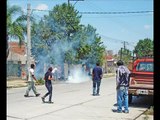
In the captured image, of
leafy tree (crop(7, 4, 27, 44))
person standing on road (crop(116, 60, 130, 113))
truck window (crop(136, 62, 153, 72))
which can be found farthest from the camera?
leafy tree (crop(7, 4, 27, 44))

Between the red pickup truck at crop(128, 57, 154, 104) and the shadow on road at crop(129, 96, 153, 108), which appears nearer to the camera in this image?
the red pickup truck at crop(128, 57, 154, 104)

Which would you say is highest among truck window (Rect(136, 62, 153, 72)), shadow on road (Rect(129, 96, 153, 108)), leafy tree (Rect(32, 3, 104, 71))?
leafy tree (Rect(32, 3, 104, 71))

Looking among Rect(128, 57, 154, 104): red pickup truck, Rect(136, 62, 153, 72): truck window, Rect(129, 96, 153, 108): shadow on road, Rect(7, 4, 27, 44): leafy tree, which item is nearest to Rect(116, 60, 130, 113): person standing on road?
Rect(128, 57, 154, 104): red pickup truck

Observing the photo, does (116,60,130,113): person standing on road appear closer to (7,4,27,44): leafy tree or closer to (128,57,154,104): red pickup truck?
(128,57,154,104): red pickup truck

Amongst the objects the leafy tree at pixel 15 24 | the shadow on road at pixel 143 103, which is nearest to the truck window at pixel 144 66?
the shadow on road at pixel 143 103

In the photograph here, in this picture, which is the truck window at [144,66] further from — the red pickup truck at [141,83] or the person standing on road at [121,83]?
the person standing on road at [121,83]

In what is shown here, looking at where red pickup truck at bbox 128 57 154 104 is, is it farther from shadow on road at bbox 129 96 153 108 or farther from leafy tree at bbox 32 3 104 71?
leafy tree at bbox 32 3 104 71

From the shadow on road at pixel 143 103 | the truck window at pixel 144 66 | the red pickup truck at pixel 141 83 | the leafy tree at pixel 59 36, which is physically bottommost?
the shadow on road at pixel 143 103

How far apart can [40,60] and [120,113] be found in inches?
1099

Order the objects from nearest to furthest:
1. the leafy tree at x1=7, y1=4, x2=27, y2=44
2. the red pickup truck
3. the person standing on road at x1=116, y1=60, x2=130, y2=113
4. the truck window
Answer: the person standing on road at x1=116, y1=60, x2=130, y2=113 → the red pickup truck → the truck window → the leafy tree at x1=7, y1=4, x2=27, y2=44

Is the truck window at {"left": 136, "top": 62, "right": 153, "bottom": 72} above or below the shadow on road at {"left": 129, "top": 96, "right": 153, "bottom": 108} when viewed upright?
above

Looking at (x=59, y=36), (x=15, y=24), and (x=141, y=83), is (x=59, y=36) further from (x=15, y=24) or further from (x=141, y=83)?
(x=141, y=83)
